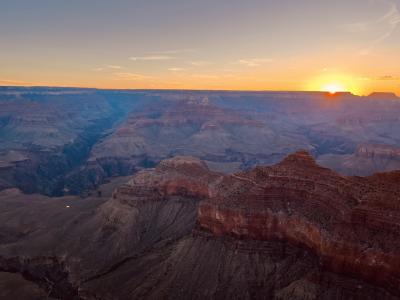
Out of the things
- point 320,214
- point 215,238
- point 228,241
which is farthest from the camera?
point 215,238

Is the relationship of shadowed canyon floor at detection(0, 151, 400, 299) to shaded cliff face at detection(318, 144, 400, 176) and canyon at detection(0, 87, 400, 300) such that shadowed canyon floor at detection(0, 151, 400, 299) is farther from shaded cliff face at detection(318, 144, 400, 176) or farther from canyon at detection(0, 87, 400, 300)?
shaded cliff face at detection(318, 144, 400, 176)

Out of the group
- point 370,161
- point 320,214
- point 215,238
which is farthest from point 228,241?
point 370,161

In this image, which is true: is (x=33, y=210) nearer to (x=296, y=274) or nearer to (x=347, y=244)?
(x=296, y=274)

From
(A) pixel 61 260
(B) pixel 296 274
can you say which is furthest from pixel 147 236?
(B) pixel 296 274

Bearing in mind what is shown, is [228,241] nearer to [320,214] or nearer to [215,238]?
[215,238]

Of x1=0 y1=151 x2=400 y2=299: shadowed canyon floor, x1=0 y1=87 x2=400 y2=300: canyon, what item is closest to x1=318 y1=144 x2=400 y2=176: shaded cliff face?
x1=0 y1=151 x2=400 y2=299: shadowed canyon floor
